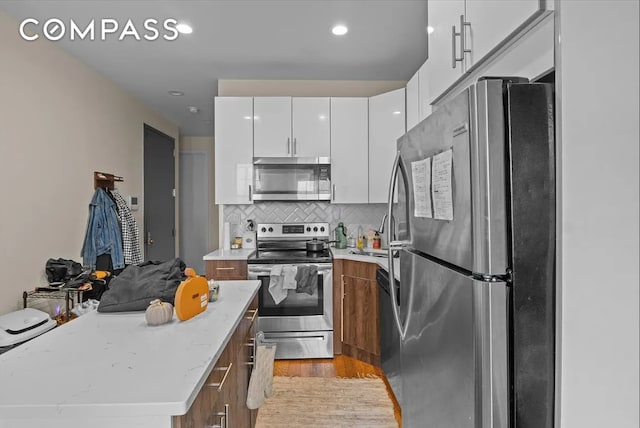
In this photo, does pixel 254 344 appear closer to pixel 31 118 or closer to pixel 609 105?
pixel 609 105

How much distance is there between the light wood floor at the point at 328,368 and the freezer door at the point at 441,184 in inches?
75.9

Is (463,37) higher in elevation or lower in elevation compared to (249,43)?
lower

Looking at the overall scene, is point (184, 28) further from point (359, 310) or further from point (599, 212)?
point (599, 212)

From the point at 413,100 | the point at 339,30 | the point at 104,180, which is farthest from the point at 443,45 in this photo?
the point at 104,180

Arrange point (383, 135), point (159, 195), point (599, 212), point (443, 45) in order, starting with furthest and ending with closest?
point (159, 195) → point (383, 135) → point (443, 45) → point (599, 212)

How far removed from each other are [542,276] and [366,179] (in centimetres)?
285

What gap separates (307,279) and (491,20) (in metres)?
2.47

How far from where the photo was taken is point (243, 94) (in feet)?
13.0

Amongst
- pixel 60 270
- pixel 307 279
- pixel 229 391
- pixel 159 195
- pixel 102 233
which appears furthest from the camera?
pixel 159 195

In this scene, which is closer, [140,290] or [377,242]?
[140,290]

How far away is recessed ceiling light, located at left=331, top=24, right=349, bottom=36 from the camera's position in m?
2.88

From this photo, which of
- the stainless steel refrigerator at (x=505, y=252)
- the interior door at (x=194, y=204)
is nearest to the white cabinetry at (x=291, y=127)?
the stainless steel refrigerator at (x=505, y=252)

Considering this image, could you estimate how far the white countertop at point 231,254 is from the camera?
326cm

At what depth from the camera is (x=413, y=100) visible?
129 inches
